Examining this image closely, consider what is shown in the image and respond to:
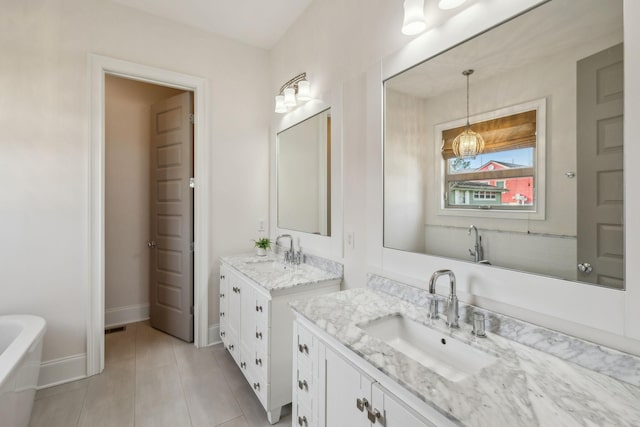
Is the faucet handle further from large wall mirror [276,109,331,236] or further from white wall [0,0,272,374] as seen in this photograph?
white wall [0,0,272,374]

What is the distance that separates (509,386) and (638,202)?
622 mm

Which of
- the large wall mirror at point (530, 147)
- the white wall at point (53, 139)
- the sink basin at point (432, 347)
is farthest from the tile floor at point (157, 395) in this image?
the large wall mirror at point (530, 147)

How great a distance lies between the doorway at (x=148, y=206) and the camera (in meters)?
2.83

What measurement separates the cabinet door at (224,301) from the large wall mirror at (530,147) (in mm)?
1649

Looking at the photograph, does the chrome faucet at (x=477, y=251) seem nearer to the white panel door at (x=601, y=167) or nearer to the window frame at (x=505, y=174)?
the window frame at (x=505, y=174)

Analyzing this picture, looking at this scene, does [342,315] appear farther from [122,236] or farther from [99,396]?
[122,236]

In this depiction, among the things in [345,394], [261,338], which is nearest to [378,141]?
[345,394]

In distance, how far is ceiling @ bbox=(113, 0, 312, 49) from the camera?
2.38 meters

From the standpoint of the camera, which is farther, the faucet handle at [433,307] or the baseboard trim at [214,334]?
the baseboard trim at [214,334]

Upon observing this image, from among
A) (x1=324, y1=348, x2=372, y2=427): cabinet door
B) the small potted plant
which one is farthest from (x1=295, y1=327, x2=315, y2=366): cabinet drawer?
the small potted plant

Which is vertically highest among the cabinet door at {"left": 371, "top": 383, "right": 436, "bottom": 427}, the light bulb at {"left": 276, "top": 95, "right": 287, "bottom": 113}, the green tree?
the light bulb at {"left": 276, "top": 95, "right": 287, "bottom": 113}

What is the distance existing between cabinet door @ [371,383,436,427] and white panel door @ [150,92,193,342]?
2290 mm

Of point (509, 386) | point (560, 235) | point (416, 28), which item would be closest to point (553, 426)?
point (509, 386)

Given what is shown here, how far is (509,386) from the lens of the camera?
2.67 feet
